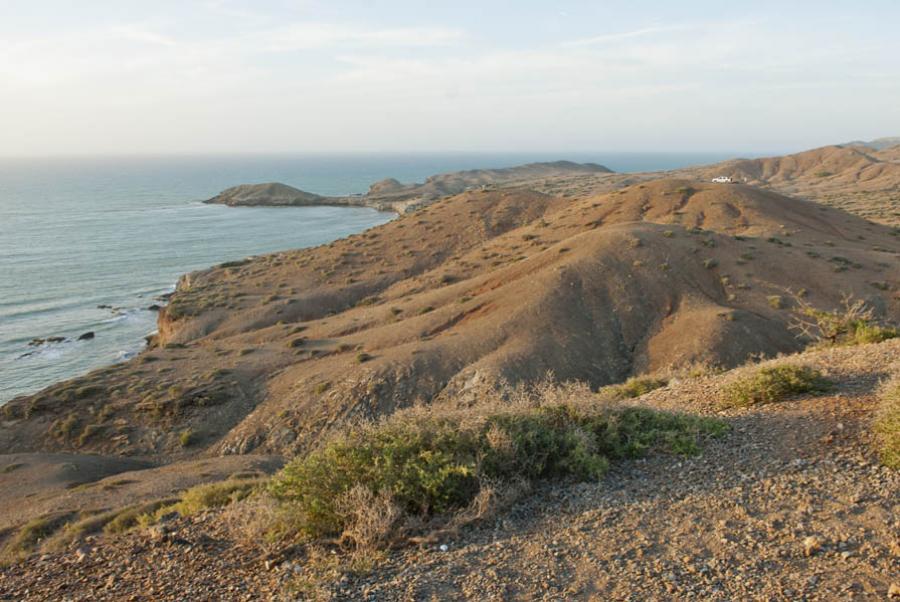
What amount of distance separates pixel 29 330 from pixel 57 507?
39743mm

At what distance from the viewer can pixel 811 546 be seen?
22.1 ft

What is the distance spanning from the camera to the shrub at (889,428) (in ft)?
26.8

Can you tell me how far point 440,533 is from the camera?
7797mm

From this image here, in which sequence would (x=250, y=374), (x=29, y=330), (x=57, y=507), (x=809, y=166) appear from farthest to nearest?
(x=809, y=166) → (x=29, y=330) → (x=250, y=374) → (x=57, y=507)

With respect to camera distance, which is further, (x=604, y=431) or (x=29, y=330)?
(x=29, y=330)

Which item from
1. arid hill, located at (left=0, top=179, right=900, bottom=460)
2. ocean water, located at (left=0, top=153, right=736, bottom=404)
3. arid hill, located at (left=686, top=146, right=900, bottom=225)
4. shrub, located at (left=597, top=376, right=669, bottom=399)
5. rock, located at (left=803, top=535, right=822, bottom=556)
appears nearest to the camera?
rock, located at (left=803, top=535, right=822, bottom=556)

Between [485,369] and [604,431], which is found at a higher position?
[604,431]

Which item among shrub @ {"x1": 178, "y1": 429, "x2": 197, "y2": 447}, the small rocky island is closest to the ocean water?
the small rocky island

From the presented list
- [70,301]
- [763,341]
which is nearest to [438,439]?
[763,341]

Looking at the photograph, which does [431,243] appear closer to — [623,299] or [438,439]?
[623,299]

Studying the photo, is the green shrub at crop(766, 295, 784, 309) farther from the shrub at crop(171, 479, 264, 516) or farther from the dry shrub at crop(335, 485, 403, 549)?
the dry shrub at crop(335, 485, 403, 549)

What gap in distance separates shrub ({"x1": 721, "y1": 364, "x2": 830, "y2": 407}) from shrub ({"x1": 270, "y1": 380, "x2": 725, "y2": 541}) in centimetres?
153

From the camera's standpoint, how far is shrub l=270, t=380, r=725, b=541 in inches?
325

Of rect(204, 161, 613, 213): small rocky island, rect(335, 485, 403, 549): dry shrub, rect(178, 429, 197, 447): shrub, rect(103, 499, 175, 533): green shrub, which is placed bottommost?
rect(178, 429, 197, 447): shrub
